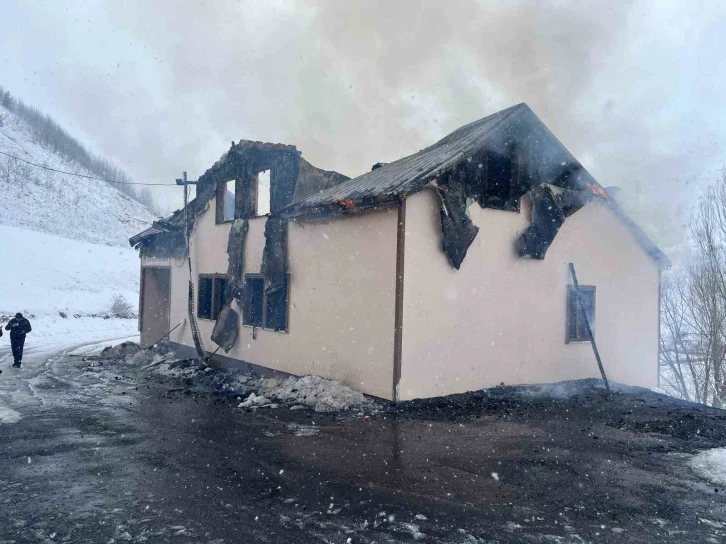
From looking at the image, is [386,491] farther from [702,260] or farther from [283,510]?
[702,260]

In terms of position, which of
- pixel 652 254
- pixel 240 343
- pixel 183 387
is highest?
pixel 652 254

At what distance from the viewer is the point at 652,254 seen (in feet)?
42.8

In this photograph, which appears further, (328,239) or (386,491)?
(328,239)

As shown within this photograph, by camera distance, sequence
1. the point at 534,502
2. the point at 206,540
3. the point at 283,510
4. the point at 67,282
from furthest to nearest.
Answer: the point at 67,282 < the point at 534,502 < the point at 283,510 < the point at 206,540

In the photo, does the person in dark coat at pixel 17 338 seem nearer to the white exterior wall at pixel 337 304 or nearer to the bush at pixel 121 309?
the white exterior wall at pixel 337 304

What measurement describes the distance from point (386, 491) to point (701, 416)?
6.78 m

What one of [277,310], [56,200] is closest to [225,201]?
[277,310]

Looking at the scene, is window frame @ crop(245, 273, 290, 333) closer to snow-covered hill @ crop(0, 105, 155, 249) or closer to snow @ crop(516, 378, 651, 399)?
snow @ crop(516, 378, 651, 399)

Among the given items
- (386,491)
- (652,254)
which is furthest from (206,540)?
(652,254)

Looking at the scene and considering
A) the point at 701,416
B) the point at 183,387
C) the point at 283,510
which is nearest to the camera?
the point at 283,510

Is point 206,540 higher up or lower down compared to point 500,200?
lower down

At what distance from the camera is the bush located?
3128 centimetres

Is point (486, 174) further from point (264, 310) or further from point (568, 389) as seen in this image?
point (264, 310)

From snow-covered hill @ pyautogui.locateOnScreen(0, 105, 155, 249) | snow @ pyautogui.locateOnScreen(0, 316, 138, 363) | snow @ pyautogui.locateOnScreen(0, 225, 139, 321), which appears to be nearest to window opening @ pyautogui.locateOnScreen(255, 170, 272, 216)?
snow @ pyautogui.locateOnScreen(0, 316, 138, 363)
